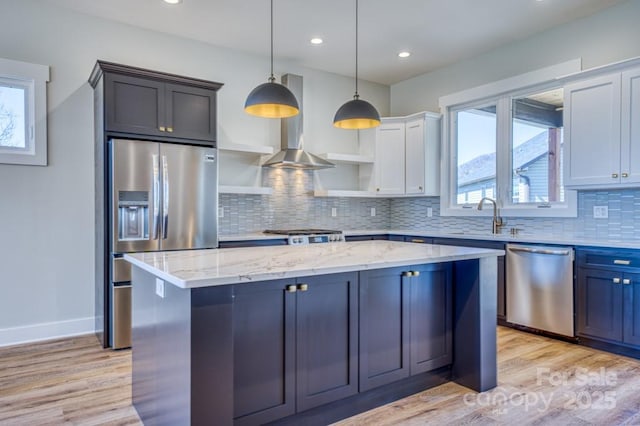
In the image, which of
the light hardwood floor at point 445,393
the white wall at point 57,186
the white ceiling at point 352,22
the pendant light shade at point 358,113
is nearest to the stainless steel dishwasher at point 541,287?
the light hardwood floor at point 445,393

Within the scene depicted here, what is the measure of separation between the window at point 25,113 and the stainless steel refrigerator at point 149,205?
79cm

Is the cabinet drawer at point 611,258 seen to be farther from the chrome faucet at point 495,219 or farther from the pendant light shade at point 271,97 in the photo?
the pendant light shade at point 271,97

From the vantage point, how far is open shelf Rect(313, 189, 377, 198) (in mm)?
5238

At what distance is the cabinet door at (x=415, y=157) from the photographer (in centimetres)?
528

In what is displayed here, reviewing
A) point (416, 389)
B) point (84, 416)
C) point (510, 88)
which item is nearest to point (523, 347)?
point (416, 389)

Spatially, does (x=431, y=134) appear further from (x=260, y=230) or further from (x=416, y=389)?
(x=416, y=389)

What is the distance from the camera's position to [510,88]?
4.61 m

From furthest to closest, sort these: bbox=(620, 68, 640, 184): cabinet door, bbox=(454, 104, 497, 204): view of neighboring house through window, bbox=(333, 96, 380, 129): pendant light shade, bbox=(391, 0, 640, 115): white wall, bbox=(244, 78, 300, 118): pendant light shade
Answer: bbox=(454, 104, 497, 204): view of neighboring house through window, bbox=(391, 0, 640, 115): white wall, bbox=(620, 68, 640, 184): cabinet door, bbox=(333, 96, 380, 129): pendant light shade, bbox=(244, 78, 300, 118): pendant light shade

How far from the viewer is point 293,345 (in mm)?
2066

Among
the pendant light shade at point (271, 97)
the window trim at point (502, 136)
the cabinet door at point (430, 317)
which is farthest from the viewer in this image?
the window trim at point (502, 136)

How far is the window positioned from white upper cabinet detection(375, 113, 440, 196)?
3.78 m

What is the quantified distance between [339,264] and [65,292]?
121 inches

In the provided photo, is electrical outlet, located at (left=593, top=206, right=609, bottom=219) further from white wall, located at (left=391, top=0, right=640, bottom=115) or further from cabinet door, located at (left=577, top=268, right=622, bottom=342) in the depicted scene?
white wall, located at (left=391, top=0, right=640, bottom=115)

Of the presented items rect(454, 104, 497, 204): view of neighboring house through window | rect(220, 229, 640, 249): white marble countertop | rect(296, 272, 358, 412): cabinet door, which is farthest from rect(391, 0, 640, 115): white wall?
rect(296, 272, 358, 412): cabinet door
